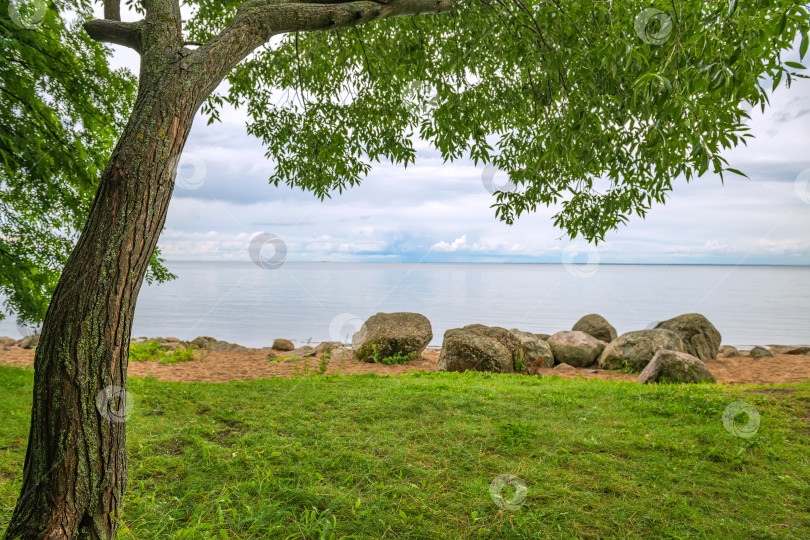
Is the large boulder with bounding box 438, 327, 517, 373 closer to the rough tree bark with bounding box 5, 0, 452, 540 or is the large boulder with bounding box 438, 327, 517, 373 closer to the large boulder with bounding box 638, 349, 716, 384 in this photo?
the large boulder with bounding box 638, 349, 716, 384

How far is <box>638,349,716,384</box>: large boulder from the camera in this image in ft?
26.4

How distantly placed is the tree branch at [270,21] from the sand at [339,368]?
6.10 m

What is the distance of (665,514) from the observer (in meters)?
3.48

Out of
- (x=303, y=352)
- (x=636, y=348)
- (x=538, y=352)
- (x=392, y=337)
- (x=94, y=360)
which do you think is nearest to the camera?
(x=94, y=360)

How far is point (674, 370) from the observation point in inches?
319

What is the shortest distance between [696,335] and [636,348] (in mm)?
2675

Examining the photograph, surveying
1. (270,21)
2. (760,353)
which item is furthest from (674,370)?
(270,21)

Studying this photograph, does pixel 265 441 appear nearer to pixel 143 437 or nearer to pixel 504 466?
pixel 143 437

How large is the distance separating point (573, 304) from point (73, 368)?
1179 inches

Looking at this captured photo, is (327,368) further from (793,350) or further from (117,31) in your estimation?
(793,350)

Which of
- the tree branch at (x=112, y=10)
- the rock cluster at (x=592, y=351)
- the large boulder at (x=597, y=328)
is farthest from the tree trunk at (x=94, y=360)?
the large boulder at (x=597, y=328)

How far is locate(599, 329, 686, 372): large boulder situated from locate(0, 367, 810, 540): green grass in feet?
11.3

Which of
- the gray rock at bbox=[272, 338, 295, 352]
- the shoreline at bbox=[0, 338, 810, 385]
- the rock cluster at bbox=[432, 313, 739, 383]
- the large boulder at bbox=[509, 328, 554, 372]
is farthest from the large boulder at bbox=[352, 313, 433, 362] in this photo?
the gray rock at bbox=[272, 338, 295, 352]

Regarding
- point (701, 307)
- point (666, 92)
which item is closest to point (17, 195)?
point (666, 92)
